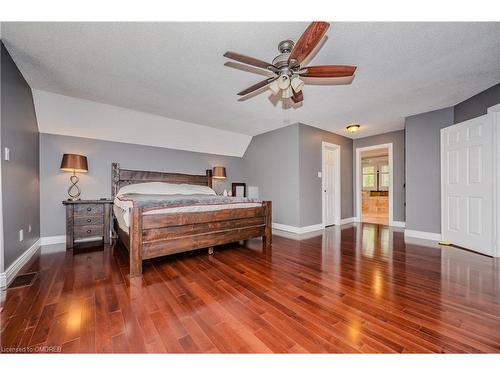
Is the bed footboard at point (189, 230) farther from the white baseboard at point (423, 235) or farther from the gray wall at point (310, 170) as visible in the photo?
the white baseboard at point (423, 235)

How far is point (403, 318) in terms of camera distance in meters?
1.44

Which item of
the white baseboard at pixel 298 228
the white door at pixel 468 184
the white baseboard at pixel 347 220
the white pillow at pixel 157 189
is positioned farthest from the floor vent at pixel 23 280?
the white baseboard at pixel 347 220

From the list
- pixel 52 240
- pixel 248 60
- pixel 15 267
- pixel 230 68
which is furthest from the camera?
pixel 52 240

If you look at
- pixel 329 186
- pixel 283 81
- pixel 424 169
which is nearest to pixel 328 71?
pixel 283 81

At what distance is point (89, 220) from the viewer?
10.9ft

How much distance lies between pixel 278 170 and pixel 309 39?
3327 mm

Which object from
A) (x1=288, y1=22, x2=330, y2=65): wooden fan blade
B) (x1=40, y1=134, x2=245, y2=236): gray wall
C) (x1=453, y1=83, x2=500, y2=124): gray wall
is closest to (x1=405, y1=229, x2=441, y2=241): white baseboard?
(x1=453, y1=83, x2=500, y2=124): gray wall

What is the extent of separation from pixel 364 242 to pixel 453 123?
252 centimetres

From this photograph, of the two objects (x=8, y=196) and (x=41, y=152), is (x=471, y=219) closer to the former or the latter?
(x=8, y=196)

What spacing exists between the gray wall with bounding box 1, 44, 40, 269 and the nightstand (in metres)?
0.39

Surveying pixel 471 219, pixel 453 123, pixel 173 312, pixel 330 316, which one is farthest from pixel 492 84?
pixel 173 312

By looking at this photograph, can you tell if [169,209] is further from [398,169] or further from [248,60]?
[398,169]

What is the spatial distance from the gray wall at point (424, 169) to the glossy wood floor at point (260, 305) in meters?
1.19

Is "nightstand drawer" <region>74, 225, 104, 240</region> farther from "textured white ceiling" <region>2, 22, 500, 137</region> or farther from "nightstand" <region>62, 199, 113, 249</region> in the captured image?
"textured white ceiling" <region>2, 22, 500, 137</region>
